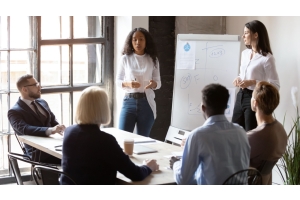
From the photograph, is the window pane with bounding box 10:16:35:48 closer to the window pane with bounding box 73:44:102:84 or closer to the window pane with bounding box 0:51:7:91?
the window pane with bounding box 0:51:7:91

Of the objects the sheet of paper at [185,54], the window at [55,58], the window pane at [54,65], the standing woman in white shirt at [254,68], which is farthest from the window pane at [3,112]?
the standing woman in white shirt at [254,68]

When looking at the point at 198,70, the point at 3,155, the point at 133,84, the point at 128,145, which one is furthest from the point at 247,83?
the point at 3,155

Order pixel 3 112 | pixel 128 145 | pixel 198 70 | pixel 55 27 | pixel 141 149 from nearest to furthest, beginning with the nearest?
1. pixel 128 145
2. pixel 141 149
3. pixel 3 112
4. pixel 55 27
5. pixel 198 70

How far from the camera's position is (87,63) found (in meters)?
5.33

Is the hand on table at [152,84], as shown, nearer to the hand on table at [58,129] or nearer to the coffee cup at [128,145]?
the hand on table at [58,129]

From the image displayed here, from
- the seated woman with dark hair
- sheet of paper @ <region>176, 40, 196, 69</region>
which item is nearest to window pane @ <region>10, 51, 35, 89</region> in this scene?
sheet of paper @ <region>176, 40, 196, 69</region>

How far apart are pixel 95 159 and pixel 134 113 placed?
2015 millimetres

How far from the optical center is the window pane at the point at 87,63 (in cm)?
523

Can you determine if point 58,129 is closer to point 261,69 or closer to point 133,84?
point 133,84

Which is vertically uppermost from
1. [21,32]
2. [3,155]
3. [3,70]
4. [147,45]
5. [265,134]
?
[21,32]

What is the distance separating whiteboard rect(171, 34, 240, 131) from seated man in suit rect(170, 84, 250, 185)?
2.22 metres
